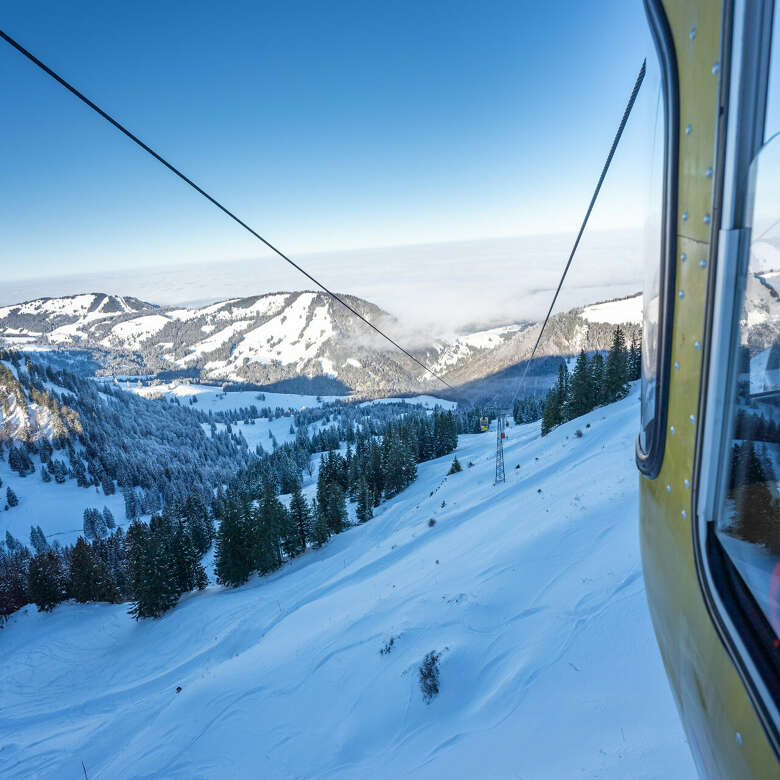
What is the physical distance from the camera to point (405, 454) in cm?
4141

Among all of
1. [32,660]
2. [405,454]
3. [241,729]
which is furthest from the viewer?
[405,454]

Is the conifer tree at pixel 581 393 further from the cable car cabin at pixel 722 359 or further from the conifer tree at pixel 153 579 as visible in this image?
the cable car cabin at pixel 722 359

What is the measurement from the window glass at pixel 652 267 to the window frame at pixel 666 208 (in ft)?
0.18

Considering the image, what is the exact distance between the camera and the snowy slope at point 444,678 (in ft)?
15.9

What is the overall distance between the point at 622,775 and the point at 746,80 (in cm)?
533

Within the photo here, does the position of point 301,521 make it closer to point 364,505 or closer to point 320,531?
point 320,531

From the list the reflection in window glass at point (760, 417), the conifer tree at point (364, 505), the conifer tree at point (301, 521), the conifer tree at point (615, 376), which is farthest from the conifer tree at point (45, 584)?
the conifer tree at point (615, 376)

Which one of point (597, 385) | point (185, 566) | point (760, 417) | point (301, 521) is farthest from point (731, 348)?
point (597, 385)

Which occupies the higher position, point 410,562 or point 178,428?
point 410,562

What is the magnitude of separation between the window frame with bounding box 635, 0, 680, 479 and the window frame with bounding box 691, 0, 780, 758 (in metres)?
0.26

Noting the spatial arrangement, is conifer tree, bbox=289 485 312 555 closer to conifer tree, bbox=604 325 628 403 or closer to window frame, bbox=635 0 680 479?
conifer tree, bbox=604 325 628 403

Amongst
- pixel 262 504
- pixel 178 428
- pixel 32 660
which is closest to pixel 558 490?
pixel 262 504

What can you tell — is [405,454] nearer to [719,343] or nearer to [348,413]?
[719,343]

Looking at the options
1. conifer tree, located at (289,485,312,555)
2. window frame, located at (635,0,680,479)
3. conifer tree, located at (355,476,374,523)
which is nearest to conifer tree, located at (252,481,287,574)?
conifer tree, located at (289,485,312,555)
